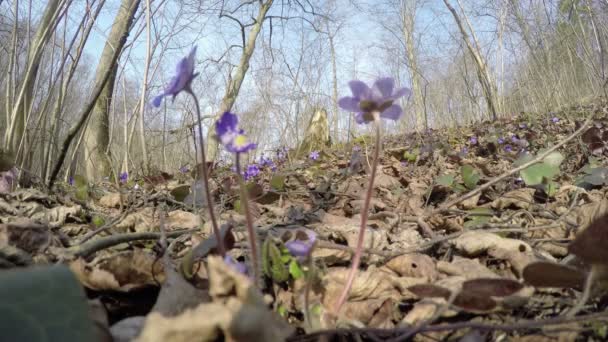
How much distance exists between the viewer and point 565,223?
103 cm

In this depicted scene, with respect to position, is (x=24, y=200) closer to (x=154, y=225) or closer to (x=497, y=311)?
(x=154, y=225)

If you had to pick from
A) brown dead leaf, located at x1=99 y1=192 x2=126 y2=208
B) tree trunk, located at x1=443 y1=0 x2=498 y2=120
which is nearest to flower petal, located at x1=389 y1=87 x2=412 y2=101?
brown dead leaf, located at x1=99 y1=192 x2=126 y2=208

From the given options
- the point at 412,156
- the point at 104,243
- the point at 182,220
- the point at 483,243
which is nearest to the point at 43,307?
the point at 104,243

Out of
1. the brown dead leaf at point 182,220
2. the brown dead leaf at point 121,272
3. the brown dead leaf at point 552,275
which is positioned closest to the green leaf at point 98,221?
the brown dead leaf at point 182,220

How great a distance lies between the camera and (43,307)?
0.38 meters

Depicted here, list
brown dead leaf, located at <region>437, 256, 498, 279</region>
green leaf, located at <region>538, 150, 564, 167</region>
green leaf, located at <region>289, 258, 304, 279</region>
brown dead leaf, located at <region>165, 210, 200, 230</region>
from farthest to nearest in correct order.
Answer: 1. green leaf, located at <region>538, 150, 564, 167</region>
2. brown dead leaf, located at <region>165, 210, 200, 230</region>
3. brown dead leaf, located at <region>437, 256, 498, 279</region>
4. green leaf, located at <region>289, 258, 304, 279</region>

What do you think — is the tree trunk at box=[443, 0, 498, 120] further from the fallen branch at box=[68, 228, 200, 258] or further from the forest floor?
the fallen branch at box=[68, 228, 200, 258]

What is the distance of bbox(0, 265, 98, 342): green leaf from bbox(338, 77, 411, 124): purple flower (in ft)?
1.56

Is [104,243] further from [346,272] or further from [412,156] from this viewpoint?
[412,156]

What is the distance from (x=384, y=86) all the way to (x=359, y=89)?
41 mm

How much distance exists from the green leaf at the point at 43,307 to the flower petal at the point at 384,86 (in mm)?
507

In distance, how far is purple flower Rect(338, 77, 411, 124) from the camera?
0.65 m

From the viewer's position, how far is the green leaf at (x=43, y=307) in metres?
0.36

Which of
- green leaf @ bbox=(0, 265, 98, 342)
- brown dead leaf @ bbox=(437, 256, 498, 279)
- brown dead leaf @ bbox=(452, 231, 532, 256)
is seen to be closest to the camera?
green leaf @ bbox=(0, 265, 98, 342)
